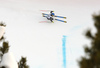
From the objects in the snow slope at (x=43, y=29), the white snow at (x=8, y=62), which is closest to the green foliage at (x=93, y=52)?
the white snow at (x=8, y=62)

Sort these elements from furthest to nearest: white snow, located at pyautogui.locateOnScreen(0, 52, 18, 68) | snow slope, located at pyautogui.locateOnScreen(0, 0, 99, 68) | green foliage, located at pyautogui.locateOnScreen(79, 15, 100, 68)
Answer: snow slope, located at pyautogui.locateOnScreen(0, 0, 99, 68) < white snow, located at pyautogui.locateOnScreen(0, 52, 18, 68) < green foliage, located at pyautogui.locateOnScreen(79, 15, 100, 68)

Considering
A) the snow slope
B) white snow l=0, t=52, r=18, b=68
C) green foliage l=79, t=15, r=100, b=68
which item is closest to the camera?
green foliage l=79, t=15, r=100, b=68

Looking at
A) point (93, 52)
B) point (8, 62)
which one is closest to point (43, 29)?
point (8, 62)

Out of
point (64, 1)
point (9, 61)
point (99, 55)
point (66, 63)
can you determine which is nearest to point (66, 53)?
point (66, 63)

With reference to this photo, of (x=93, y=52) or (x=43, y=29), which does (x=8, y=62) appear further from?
(x=43, y=29)

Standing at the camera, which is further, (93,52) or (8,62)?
(8,62)

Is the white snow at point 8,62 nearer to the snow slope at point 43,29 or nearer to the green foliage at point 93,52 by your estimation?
the green foliage at point 93,52

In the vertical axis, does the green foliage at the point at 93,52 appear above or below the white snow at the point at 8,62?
above

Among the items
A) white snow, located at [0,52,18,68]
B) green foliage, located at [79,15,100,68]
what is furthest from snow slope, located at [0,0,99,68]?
green foliage, located at [79,15,100,68]

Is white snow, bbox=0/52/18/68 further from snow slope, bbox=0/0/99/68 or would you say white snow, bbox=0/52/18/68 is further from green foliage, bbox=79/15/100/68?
snow slope, bbox=0/0/99/68

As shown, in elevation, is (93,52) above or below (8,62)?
above
